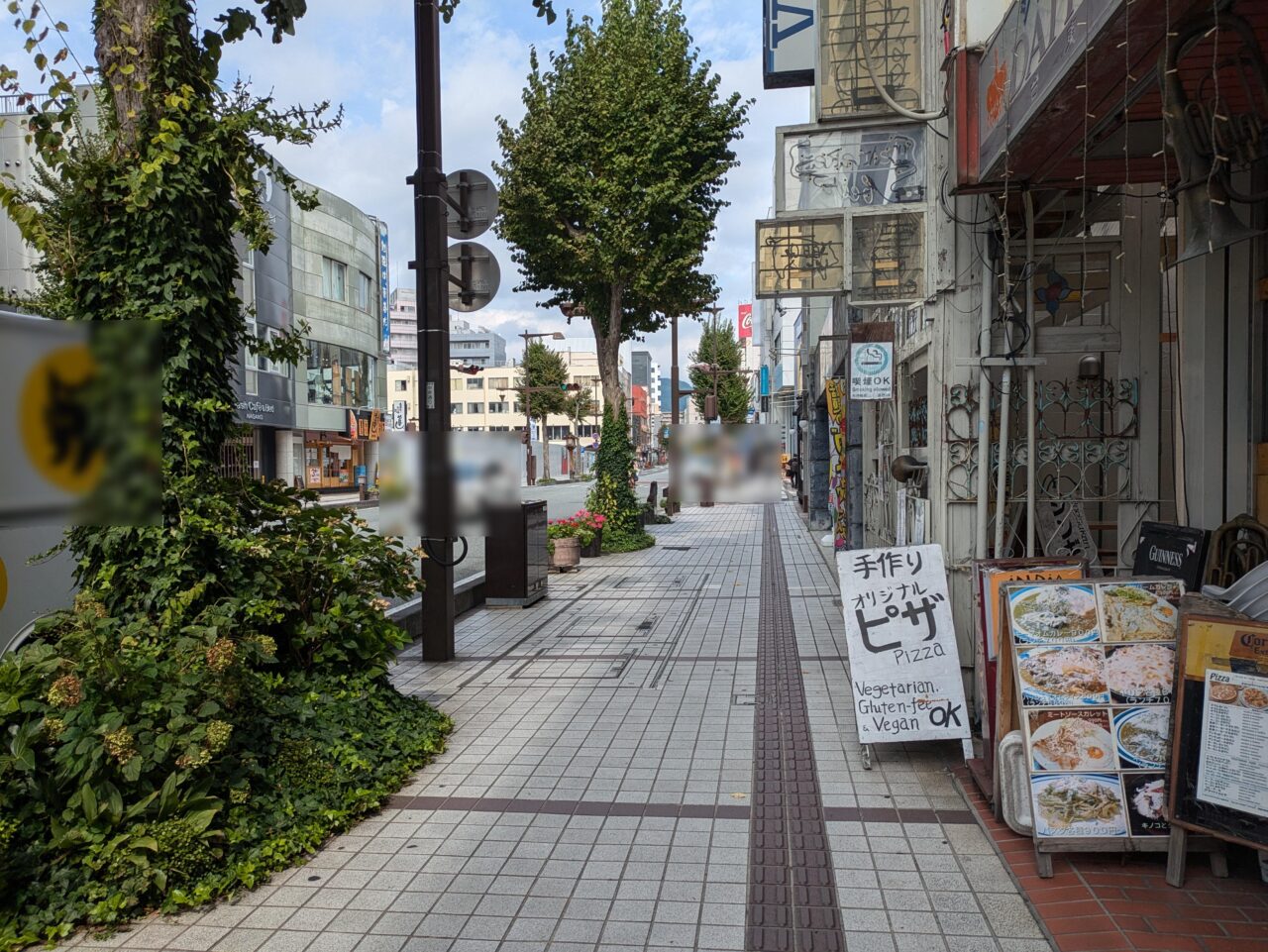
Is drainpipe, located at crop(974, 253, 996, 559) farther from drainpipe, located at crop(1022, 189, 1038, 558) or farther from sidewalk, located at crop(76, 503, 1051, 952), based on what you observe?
sidewalk, located at crop(76, 503, 1051, 952)

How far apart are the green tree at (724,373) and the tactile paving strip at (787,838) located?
4351cm

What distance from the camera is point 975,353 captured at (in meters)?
5.89

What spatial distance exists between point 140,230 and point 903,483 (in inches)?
252

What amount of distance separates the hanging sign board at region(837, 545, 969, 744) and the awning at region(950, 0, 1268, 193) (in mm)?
2343

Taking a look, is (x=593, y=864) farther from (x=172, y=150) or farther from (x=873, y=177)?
(x=873, y=177)

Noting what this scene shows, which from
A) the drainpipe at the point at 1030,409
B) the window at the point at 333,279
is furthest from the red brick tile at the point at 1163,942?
the window at the point at 333,279

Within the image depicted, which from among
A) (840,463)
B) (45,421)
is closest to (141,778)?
(45,421)

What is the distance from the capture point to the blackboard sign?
16.0ft

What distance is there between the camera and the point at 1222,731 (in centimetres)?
363

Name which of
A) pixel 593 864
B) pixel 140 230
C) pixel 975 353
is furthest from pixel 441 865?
pixel 975 353

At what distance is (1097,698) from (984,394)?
2.28m

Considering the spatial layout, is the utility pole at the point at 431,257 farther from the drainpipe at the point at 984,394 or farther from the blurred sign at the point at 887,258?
the drainpipe at the point at 984,394

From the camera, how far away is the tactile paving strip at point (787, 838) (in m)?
3.58

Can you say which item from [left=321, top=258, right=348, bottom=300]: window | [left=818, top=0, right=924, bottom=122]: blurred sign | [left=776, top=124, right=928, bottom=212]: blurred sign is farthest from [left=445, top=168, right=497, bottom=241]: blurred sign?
[left=321, top=258, right=348, bottom=300]: window
